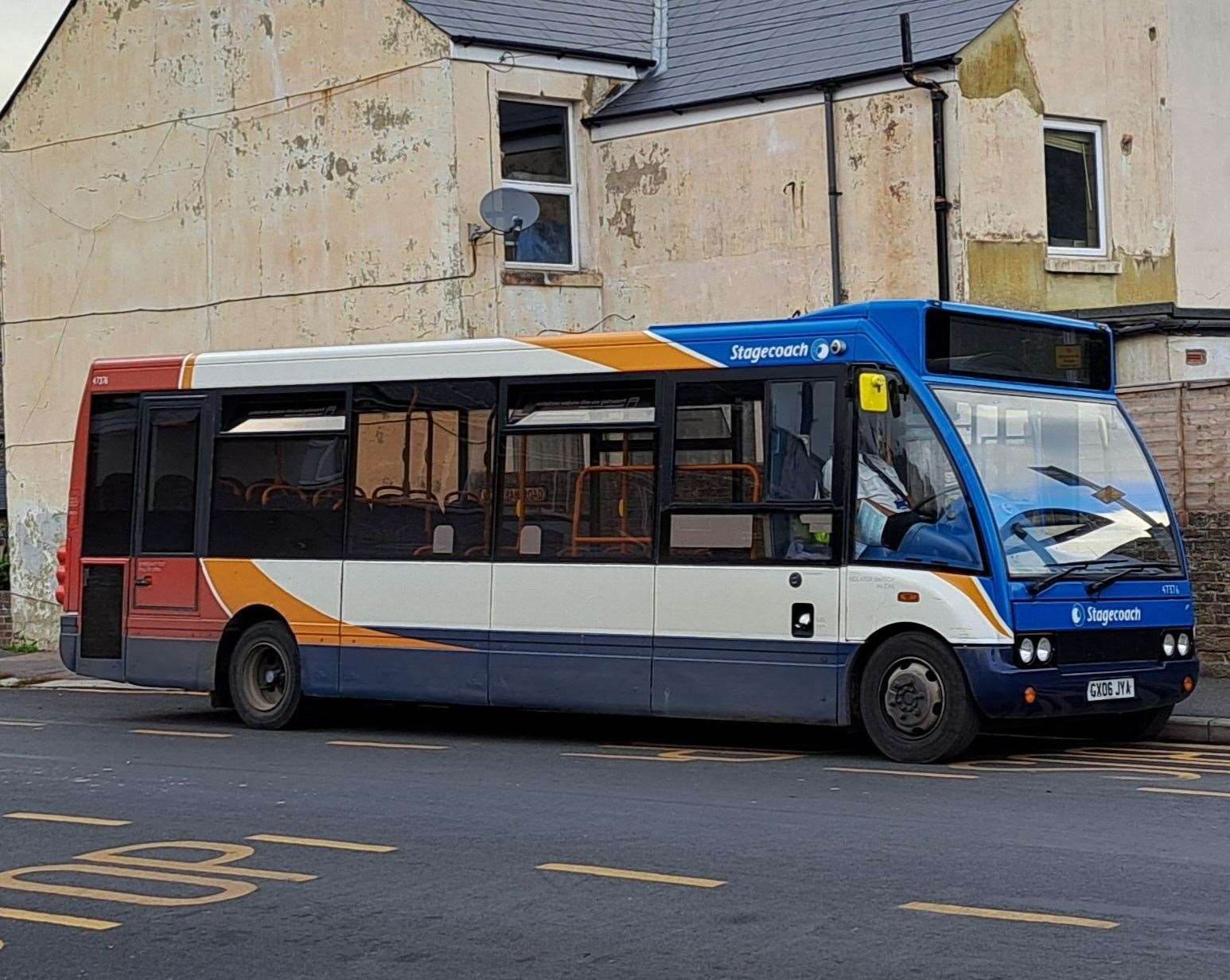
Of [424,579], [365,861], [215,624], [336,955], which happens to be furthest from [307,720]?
[336,955]

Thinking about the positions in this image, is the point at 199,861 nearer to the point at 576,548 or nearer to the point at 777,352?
the point at 576,548

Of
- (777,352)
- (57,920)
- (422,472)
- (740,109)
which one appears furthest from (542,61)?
(57,920)

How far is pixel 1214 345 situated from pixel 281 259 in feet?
33.7

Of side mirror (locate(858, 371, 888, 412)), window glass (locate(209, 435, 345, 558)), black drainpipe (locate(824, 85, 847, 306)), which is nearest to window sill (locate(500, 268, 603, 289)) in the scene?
black drainpipe (locate(824, 85, 847, 306))

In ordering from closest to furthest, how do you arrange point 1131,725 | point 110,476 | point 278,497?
1. point 1131,725
2. point 278,497
3. point 110,476

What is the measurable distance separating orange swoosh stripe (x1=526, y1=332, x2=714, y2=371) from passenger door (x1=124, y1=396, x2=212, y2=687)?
352 centimetres

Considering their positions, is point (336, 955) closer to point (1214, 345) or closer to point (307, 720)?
point (307, 720)

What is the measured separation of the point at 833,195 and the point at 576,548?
7.59 metres

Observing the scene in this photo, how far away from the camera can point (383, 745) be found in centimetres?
1473

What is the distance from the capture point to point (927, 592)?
12.6 meters

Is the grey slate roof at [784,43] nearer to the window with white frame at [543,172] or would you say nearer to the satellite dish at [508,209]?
the window with white frame at [543,172]

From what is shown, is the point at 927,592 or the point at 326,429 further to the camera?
the point at 326,429

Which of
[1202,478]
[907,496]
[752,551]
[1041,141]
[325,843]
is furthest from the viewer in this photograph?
[1041,141]

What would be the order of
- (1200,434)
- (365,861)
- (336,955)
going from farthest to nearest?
(1200,434) → (365,861) → (336,955)
